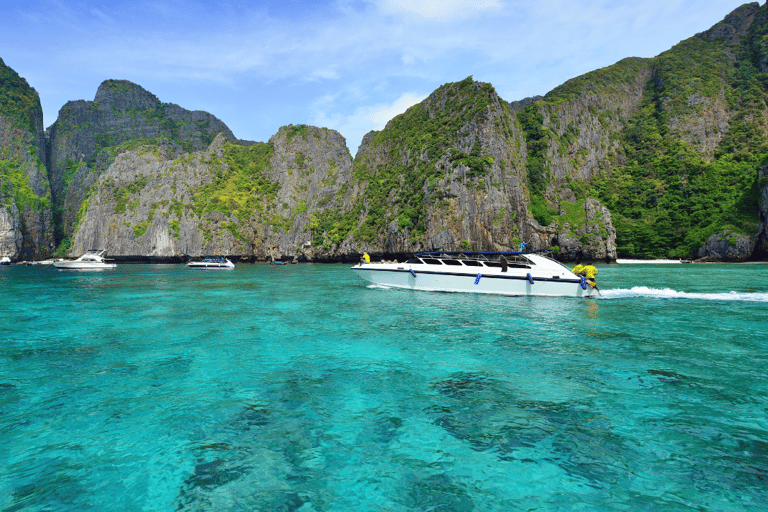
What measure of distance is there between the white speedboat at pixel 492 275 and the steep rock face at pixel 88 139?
19638 cm

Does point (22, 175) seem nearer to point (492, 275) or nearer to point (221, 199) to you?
point (221, 199)

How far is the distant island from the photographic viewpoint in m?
90.2

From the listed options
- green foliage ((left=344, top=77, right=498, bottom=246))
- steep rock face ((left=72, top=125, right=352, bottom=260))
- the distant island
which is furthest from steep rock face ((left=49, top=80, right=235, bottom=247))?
green foliage ((left=344, top=77, right=498, bottom=246))

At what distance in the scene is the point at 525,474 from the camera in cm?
527

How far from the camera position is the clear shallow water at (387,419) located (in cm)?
492

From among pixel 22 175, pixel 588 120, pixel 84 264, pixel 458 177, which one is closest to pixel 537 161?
pixel 458 177

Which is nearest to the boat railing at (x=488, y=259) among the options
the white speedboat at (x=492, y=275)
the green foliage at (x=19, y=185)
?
the white speedboat at (x=492, y=275)

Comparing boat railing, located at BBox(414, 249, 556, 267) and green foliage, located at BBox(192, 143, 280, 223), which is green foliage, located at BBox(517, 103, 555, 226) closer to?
boat railing, located at BBox(414, 249, 556, 267)

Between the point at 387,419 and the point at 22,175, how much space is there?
8458 inches

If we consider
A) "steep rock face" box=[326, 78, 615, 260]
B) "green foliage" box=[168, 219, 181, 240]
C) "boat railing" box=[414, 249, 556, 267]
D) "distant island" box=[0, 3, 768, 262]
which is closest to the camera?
"boat railing" box=[414, 249, 556, 267]

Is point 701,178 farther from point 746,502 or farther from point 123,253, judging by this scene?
point 123,253

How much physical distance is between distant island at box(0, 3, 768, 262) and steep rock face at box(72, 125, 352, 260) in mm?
607

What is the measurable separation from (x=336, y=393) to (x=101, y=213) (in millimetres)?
168663

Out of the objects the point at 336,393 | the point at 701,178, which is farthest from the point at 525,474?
the point at 701,178
